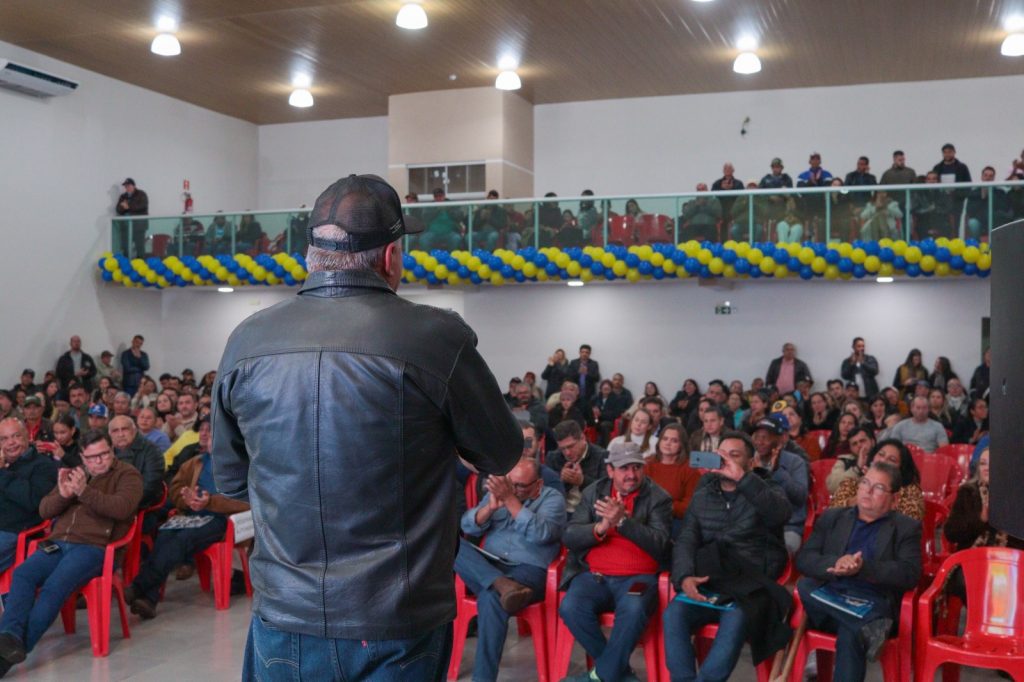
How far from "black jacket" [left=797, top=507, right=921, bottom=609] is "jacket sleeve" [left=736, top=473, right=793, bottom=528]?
17cm

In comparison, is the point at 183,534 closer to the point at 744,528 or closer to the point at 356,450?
the point at 744,528

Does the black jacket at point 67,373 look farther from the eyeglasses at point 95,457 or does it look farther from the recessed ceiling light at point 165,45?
the eyeglasses at point 95,457

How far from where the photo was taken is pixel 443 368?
72.4 inches

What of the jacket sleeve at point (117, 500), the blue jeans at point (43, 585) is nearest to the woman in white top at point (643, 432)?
the jacket sleeve at point (117, 500)

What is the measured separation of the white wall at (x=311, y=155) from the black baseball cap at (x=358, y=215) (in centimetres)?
1821

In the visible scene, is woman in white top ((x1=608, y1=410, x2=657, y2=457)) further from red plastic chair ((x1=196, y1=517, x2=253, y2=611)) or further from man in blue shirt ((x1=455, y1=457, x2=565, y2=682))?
red plastic chair ((x1=196, y1=517, x2=253, y2=611))

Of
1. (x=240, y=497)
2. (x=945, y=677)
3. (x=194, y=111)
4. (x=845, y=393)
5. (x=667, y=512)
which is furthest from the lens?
(x=194, y=111)

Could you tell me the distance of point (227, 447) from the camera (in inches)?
78.2

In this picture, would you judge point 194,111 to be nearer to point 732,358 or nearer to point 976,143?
point 732,358

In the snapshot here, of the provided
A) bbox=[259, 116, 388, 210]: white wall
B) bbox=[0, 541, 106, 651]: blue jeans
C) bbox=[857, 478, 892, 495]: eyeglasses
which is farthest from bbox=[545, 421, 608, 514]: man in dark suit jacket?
bbox=[259, 116, 388, 210]: white wall

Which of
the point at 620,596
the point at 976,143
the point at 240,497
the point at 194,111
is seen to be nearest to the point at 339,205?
the point at 240,497

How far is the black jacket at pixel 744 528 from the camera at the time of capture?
5004mm

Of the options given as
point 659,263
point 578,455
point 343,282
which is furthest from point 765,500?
point 659,263

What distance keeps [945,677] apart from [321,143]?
1726 cm
